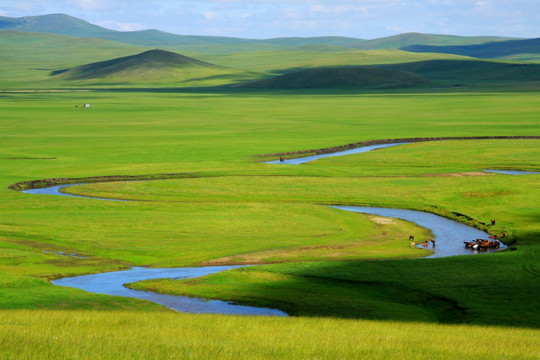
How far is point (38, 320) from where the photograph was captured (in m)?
19.8

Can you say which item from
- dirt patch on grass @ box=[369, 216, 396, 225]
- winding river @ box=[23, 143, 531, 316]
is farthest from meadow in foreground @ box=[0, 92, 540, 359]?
winding river @ box=[23, 143, 531, 316]

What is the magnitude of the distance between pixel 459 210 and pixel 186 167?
105ft

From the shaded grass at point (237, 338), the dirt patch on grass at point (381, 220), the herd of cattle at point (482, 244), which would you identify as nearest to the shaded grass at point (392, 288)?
the herd of cattle at point (482, 244)

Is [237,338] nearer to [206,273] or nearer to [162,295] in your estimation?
[162,295]

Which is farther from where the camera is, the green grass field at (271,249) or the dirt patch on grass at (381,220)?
the dirt patch on grass at (381,220)

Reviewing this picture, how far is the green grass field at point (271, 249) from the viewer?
1705 cm

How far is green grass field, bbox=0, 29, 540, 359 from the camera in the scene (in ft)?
55.9

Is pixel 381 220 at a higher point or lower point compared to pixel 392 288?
lower

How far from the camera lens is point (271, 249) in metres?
40.8

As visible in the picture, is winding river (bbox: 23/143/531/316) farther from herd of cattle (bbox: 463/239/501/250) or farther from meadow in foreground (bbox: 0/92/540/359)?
meadow in foreground (bbox: 0/92/540/359)

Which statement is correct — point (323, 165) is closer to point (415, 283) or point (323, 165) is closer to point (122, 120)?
point (415, 283)

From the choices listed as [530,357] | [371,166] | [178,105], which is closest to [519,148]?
[371,166]

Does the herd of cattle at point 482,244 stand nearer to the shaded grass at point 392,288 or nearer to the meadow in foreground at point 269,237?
the meadow in foreground at point 269,237

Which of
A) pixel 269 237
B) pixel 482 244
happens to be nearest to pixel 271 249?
pixel 269 237
